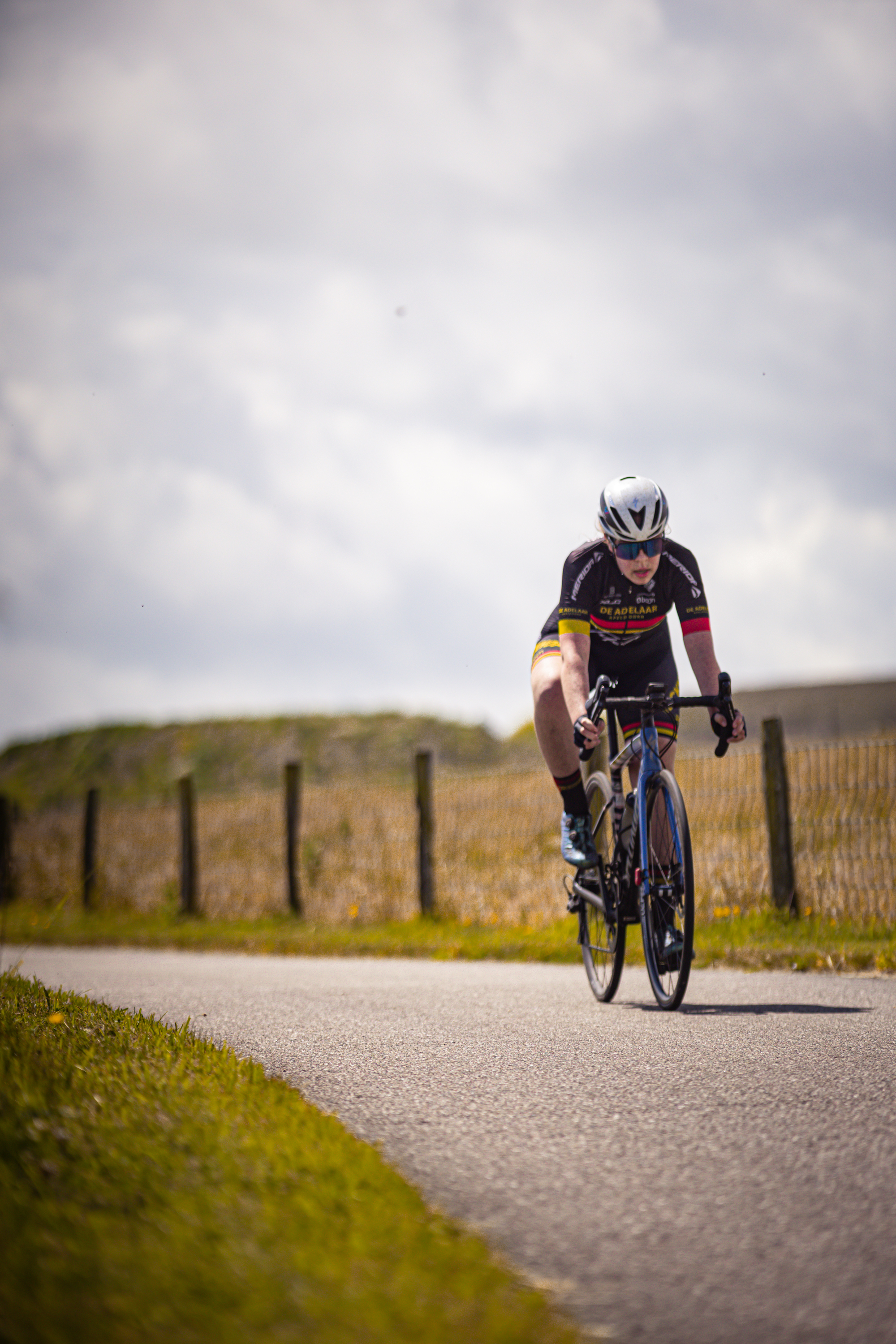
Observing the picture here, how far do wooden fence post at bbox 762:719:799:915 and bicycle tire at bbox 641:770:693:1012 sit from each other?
4.17 m

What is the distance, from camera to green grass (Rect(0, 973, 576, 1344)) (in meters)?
1.83

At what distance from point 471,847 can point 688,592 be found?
743 cm

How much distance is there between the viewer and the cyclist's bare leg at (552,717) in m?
6.49

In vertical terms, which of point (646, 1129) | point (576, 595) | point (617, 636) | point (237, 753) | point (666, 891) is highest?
point (237, 753)

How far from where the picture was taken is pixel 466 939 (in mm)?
10188

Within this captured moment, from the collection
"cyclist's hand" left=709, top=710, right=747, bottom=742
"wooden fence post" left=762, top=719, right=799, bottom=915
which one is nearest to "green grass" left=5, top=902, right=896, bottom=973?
"wooden fence post" left=762, top=719, right=799, bottom=915

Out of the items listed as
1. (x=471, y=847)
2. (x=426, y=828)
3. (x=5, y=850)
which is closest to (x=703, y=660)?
(x=426, y=828)

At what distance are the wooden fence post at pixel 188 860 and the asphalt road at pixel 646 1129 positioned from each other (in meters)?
9.08

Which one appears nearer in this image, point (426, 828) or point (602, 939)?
point (602, 939)

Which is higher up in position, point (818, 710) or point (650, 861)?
point (818, 710)

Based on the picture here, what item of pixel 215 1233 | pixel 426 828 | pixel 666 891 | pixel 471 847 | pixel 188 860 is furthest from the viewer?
pixel 188 860

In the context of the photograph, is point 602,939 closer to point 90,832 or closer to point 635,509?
point 635,509

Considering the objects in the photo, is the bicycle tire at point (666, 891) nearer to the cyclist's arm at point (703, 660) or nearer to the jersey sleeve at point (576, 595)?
the cyclist's arm at point (703, 660)

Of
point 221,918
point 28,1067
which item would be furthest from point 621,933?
point 221,918
